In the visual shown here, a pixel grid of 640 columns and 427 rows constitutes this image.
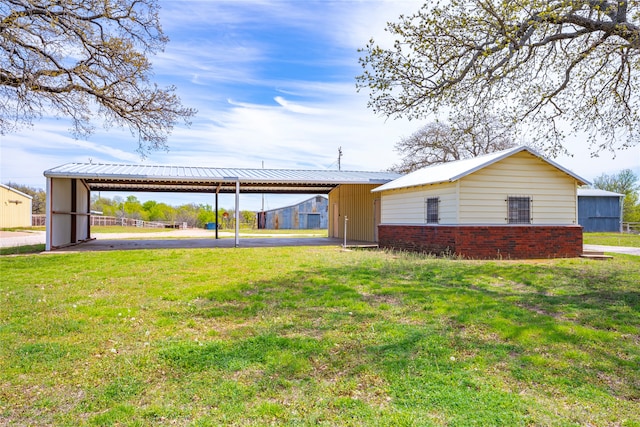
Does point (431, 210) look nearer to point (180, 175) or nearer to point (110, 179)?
point (180, 175)

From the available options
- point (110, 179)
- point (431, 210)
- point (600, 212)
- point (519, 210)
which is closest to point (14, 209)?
point (110, 179)

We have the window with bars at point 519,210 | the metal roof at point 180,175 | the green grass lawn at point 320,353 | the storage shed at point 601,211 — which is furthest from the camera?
the storage shed at point 601,211

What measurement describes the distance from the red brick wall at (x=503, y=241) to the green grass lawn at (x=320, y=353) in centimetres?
465

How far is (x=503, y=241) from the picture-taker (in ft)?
42.3

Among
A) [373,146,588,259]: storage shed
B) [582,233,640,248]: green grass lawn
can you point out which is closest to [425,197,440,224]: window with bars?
[373,146,588,259]: storage shed

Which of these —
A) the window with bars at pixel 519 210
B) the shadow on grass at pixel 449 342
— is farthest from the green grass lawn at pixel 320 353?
the window with bars at pixel 519 210

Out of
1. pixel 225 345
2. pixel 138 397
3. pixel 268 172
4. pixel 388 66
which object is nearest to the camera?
pixel 138 397

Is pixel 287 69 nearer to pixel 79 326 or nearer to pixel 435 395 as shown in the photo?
pixel 79 326

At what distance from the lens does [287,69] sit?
14391 mm

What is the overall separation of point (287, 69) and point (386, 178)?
26.7ft

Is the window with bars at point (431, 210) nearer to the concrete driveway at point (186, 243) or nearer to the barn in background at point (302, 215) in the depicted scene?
the concrete driveway at point (186, 243)

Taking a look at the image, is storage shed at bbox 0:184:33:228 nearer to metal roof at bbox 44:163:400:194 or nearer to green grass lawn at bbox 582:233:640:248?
metal roof at bbox 44:163:400:194

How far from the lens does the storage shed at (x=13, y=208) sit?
32.4m

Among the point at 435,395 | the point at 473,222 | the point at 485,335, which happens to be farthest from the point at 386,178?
the point at 435,395
